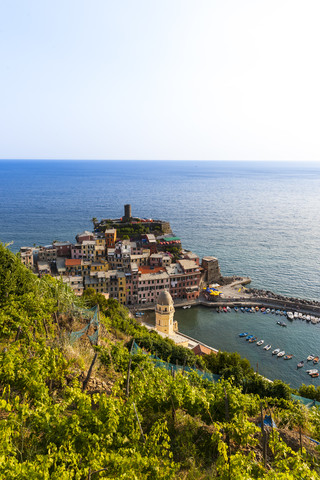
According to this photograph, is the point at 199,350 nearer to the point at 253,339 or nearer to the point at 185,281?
the point at 253,339

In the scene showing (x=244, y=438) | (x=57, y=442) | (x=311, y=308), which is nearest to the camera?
(x=57, y=442)

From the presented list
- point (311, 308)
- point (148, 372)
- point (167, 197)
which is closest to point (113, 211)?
point (167, 197)

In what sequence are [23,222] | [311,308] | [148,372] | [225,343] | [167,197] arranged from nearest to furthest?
[148,372] → [225,343] → [311,308] → [23,222] → [167,197]

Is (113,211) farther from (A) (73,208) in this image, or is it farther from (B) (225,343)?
(B) (225,343)

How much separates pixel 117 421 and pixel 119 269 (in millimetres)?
48181

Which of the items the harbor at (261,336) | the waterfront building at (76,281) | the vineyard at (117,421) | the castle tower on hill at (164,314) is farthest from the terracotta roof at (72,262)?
the vineyard at (117,421)

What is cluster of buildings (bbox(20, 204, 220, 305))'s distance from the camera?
2067 inches

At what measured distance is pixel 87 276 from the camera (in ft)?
177

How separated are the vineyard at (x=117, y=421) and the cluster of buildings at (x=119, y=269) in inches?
1375

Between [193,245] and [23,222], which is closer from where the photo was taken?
[193,245]

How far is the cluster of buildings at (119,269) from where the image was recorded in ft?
172

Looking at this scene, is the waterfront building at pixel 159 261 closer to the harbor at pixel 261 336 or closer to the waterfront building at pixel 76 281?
the harbor at pixel 261 336

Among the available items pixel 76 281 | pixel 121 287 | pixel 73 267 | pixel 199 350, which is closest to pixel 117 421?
pixel 199 350

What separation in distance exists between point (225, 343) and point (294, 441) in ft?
111
